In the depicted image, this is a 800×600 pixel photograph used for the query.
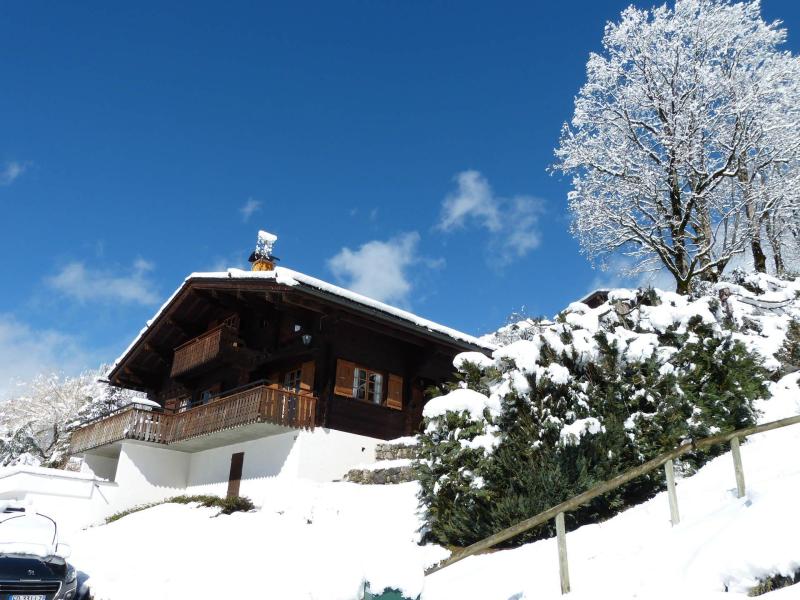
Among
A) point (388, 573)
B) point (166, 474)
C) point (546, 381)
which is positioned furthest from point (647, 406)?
point (166, 474)

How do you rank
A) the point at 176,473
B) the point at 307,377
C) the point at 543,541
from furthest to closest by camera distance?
the point at 176,473 < the point at 307,377 < the point at 543,541

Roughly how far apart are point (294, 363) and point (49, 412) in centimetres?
2969

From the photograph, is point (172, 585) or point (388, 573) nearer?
point (388, 573)

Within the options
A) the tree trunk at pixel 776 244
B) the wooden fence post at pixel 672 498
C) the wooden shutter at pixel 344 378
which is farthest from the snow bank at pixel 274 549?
the tree trunk at pixel 776 244

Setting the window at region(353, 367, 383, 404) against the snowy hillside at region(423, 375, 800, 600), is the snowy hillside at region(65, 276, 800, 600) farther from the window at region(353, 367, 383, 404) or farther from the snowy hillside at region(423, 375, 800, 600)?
the window at region(353, 367, 383, 404)

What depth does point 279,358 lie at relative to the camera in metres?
21.3

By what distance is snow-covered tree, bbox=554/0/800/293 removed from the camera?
20188mm

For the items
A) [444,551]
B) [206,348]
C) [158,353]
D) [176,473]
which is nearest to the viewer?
[444,551]

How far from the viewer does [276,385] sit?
1950 cm

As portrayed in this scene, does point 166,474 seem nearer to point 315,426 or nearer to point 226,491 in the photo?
point 226,491

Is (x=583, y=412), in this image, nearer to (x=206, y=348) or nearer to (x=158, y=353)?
(x=206, y=348)

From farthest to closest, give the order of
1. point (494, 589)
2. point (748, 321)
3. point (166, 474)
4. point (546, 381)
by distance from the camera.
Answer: point (166, 474)
point (748, 321)
point (546, 381)
point (494, 589)

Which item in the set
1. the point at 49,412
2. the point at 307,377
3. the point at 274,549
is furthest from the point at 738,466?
the point at 49,412

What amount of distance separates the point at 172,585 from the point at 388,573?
7050mm
